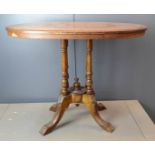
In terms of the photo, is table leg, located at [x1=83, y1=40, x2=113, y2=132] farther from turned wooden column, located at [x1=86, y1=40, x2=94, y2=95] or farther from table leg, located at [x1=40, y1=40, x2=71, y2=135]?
table leg, located at [x1=40, y1=40, x2=71, y2=135]

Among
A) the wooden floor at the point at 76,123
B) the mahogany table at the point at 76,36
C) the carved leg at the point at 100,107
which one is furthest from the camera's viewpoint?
the carved leg at the point at 100,107

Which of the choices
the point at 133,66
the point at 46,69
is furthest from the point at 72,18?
the point at 133,66

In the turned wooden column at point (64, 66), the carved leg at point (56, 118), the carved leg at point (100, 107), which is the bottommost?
the carved leg at point (100, 107)

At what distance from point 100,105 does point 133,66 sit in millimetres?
360

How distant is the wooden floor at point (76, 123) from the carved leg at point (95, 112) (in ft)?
0.09

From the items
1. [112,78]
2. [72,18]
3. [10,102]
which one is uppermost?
[72,18]

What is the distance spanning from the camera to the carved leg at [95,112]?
1.39 metres

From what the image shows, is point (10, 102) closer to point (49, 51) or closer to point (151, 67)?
point (49, 51)

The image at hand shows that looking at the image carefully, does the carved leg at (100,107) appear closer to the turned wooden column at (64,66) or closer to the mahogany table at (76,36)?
the mahogany table at (76,36)

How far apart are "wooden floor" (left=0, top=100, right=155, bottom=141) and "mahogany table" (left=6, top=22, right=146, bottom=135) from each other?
0.05 metres

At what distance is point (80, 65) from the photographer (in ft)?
5.91

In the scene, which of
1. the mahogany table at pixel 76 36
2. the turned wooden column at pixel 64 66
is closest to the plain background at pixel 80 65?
the mahogany table at pixel 76 36
